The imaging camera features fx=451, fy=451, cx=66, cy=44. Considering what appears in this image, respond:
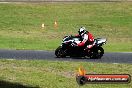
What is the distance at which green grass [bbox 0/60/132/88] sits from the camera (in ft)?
44.0

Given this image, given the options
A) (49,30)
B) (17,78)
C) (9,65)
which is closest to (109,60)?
(9,65)

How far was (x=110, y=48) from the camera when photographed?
27672 millimetres

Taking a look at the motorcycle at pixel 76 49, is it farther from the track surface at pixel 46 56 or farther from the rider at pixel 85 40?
the track surface at pixel 46 56

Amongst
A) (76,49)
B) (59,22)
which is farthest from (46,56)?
(59,22)

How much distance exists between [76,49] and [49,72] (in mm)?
6910

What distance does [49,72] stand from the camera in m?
15.9

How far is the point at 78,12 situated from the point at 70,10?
1.05m

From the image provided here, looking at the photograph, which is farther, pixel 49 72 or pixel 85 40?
pixel 85 40

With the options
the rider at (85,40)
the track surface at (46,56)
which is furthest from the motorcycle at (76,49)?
the track surface at (46,56)

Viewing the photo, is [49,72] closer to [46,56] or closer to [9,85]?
[9,85]

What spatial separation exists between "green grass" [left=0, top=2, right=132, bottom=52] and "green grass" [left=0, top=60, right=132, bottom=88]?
28.6 feet

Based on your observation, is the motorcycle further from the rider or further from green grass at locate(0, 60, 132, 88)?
green grass at locate(0, 60, 132, 88)

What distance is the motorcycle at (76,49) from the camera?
73.1ft

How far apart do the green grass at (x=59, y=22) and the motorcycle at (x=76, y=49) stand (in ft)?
14.1
